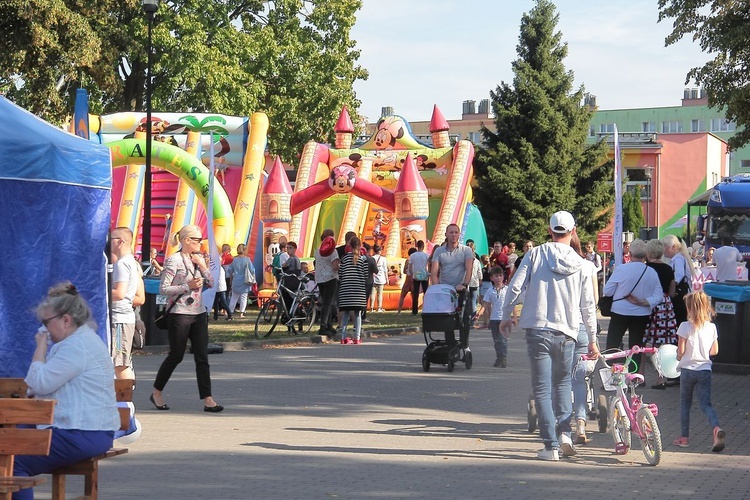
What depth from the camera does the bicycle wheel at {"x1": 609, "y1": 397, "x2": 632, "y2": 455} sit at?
10.1m

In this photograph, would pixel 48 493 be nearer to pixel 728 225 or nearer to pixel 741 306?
pixel 741 306

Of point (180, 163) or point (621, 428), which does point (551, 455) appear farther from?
point (180, 163)

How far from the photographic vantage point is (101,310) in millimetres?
11148

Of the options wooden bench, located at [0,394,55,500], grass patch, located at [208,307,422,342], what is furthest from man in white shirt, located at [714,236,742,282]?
wooden bench, located at [0,394,55,500]

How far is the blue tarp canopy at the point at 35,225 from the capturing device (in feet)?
→ 35.1

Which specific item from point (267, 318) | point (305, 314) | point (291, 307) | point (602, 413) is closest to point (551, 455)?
point (602, 413)

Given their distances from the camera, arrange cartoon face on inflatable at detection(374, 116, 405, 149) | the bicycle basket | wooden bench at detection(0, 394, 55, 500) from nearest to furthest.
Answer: wooden bench at detection(0, 394, 55, 500), the bicycle basket, cartoon face on inflatable at detection(374, 116, 405, 149)

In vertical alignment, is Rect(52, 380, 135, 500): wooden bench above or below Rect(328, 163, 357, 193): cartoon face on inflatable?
below

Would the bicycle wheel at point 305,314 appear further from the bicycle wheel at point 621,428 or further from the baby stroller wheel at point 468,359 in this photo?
the bicycle wheel at point 621,428

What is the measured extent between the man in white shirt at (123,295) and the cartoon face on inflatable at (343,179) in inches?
779

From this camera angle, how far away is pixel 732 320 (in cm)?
1661

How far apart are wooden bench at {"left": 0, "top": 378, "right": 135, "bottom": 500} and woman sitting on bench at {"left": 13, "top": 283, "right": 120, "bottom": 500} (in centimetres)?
11

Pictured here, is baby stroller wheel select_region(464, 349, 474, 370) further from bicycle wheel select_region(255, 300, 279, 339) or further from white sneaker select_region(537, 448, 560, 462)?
white sneaker select_region(537, 448, 560, 462)

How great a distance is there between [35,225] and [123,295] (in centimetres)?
130
